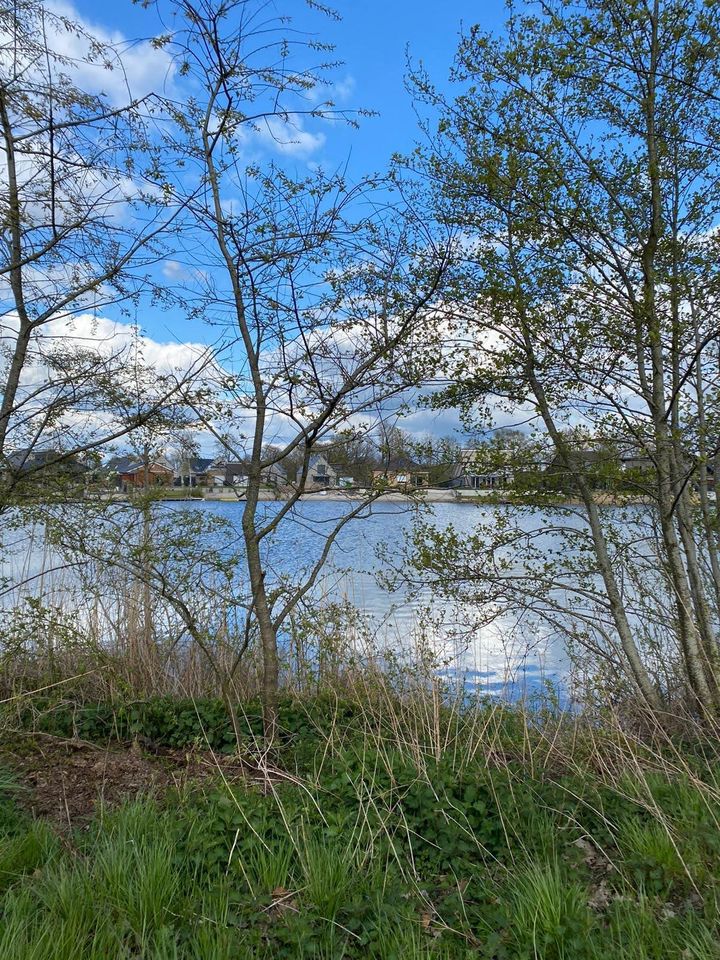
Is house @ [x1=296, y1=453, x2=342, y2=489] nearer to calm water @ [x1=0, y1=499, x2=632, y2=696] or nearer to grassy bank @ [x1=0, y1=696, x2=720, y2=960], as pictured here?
calm water @ [x1=0, y1=499, x2=632, y2=696]

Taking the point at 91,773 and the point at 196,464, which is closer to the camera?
the point at 91,773

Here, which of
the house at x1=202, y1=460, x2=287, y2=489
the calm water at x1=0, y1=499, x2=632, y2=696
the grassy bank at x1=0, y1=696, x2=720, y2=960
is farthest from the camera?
the calm water at x1=0, y1=499, x2=632, y2=696

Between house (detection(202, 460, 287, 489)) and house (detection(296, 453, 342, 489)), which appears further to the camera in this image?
house (detection(202, 460, 287, 489))

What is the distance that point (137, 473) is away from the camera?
559 cm

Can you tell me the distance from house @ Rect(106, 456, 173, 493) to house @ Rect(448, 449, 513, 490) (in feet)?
7.53

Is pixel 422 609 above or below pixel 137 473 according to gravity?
below

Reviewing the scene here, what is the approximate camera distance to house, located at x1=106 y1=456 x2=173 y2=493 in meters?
5.30

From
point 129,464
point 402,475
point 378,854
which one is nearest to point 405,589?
point 402,475

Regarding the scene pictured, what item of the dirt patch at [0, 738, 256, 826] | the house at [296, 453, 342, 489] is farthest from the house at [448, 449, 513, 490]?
the dirt patch at [0, 738, 256, 826]

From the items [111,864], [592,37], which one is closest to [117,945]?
[111,864]

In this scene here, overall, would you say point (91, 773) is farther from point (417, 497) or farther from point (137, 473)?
point (417, 497)

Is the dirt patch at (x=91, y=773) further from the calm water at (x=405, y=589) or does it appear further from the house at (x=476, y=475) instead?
the house at (x=476, y=475)

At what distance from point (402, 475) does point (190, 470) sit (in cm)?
163

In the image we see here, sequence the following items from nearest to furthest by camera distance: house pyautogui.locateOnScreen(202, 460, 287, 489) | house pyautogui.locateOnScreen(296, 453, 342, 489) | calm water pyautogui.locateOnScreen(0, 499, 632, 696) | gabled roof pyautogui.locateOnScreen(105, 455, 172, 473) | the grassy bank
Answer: the grassy bank, house pyautogui.locateOnScreen(296, 453, 342, 489), house pyautogui.locateOnScreen(202, 460, 287, 489), gabled roof pyautogui.locateOnScreen(105, 455, 172, 473), calm water pyautogui.locateOnScreen(0, 499, 632, 696)
